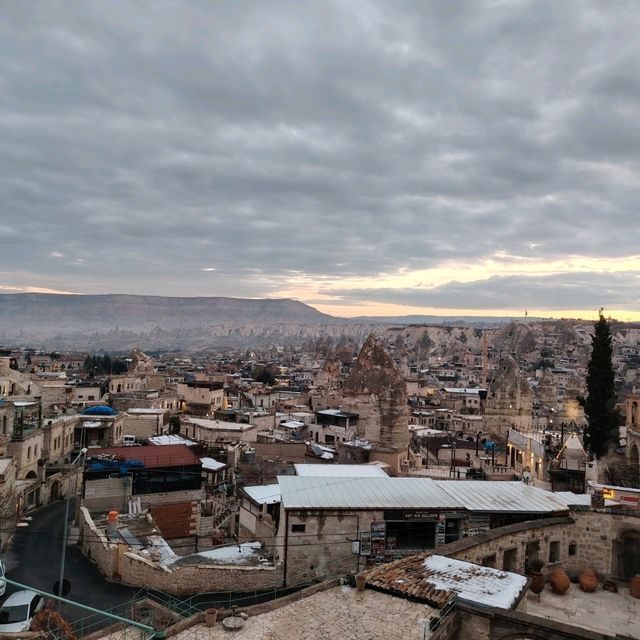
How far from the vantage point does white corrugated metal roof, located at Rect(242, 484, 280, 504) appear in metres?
20.6

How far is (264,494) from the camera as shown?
21734mm

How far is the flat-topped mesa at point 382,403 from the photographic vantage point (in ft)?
129

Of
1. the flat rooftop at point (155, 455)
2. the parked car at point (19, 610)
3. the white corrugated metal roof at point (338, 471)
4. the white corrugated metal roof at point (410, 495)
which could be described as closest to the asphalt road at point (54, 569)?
the parked car at point (19, 610)

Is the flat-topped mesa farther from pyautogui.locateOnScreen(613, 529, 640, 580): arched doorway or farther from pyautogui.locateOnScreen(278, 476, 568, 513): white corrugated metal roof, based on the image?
pyautogui.locateOnScreen(613, 529, 640, 580): arched doorway

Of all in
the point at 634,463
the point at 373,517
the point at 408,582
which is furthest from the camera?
the point at 634,463

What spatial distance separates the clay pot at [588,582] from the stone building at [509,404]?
103 ft

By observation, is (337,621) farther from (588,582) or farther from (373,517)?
(588,582)

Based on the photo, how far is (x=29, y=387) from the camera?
52250 mm

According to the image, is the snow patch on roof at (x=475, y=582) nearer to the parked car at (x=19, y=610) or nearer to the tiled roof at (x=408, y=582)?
the tiled roof at (x=408, y=582)

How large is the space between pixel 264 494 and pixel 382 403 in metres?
19.2

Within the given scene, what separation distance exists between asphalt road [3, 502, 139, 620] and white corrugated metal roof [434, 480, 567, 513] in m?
10.7

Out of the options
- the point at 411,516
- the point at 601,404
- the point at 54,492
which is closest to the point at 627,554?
the point at 411,516

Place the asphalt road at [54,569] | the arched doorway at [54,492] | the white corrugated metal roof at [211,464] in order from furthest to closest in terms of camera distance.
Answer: the arched doorway at [54,492] < the white corrugated metal roof at [211,464] < the asphalt road at [54,569]

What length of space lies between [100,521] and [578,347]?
190805 millimetres
